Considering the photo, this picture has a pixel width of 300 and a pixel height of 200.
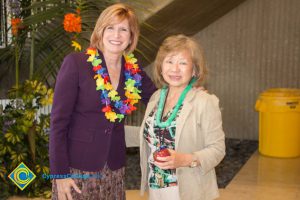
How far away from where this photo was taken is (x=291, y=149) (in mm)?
5051

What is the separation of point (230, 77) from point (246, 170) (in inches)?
73.8

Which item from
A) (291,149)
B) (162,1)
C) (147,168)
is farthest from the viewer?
(291,149)

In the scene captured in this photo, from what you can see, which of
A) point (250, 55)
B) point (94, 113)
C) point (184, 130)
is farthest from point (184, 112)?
point (250, 55)

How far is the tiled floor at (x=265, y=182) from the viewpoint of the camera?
12.5ft

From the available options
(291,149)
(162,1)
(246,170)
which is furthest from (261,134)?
(162,1)

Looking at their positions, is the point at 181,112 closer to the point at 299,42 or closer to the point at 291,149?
the point at 291,149

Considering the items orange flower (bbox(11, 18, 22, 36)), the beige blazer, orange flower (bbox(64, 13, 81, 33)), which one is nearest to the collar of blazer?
the beige blazer

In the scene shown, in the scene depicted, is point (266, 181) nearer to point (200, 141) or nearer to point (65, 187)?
point (200, 141)

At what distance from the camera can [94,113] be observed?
207 centimetres

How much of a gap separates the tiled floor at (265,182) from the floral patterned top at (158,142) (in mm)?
1732

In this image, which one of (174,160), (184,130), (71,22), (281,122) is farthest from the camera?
(281,122)

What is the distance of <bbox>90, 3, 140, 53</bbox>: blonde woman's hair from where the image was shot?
2.00 meters

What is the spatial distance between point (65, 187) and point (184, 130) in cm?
62

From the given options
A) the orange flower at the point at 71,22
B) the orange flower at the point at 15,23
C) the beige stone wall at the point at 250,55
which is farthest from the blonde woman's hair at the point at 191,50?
the beige stone wall at the point at 250,55
